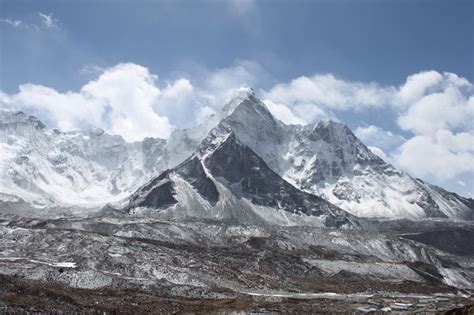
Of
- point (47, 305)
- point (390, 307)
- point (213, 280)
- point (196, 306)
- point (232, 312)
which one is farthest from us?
point (213, 280)

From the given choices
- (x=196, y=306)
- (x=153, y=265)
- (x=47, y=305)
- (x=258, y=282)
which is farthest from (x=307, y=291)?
(x=47, y=305)

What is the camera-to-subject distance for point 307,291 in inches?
7638

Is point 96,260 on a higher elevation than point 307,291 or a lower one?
higher

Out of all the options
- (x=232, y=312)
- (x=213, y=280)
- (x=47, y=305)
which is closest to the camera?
(x=47, y=305)

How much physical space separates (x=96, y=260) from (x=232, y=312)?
238 ft

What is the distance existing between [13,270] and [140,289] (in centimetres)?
3457

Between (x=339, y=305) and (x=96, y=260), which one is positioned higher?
(x=96, y=260)

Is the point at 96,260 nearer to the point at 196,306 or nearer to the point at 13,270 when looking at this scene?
the point at 13,270

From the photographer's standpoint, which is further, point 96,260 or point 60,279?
point 96,260

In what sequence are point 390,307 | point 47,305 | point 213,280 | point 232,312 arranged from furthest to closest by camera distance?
point 213,280, point 390,307, point 232,312, point 47,305

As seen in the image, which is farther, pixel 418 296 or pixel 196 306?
pixel 418 296

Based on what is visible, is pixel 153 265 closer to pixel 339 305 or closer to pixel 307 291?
pixel 307 291

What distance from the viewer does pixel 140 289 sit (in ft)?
524

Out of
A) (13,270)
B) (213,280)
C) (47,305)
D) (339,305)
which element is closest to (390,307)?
(339,305)
